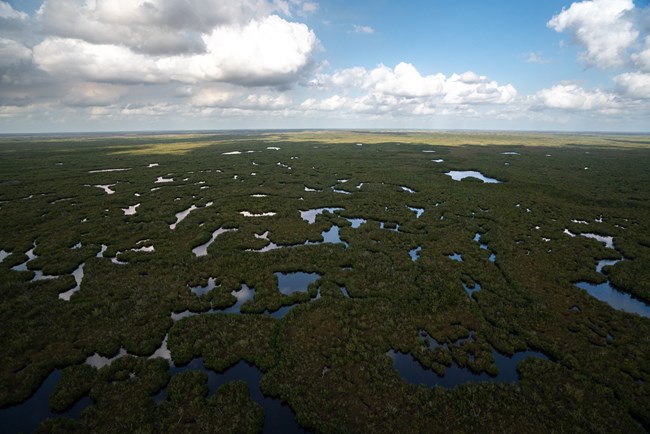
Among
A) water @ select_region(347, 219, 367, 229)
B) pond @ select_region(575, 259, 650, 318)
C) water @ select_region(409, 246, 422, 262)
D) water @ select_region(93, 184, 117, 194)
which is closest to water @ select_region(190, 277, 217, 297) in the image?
water @ select_region(347, 219, 367, 229)

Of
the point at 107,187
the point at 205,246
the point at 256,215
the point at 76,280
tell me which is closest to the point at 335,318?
the point at 205,246

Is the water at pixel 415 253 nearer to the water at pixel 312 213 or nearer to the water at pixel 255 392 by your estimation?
the water at pixel 312 213

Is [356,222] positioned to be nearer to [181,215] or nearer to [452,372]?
[452,372]

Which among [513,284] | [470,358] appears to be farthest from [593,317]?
[470,358]

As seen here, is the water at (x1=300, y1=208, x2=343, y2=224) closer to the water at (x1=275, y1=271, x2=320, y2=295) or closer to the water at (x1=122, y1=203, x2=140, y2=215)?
the water at (x1=275, y1=271, x2=320, y2=295)

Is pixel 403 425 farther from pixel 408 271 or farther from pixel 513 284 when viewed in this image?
pixel 513 284
